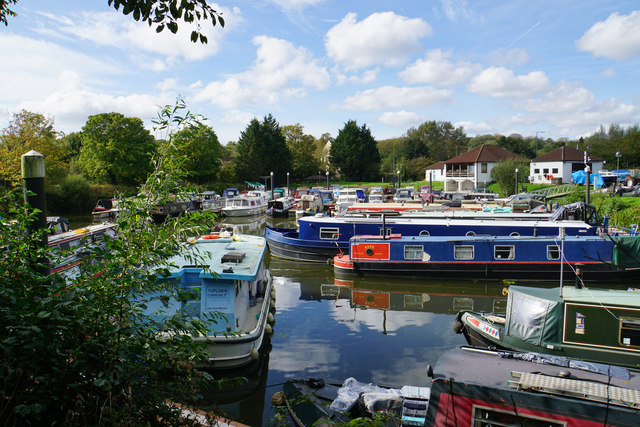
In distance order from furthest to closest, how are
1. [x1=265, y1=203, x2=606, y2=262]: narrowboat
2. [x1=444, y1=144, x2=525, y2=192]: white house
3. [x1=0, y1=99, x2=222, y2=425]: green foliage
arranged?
[x1=444, y1=144, x2=525, y2=192]: white house < [x1=265, y1=203, x2=606, y2=262]: narrowboat < [x1=0, y1=99, x2=222, y2=425]: green foliage

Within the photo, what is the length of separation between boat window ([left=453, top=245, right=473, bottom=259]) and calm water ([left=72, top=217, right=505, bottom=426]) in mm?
1115

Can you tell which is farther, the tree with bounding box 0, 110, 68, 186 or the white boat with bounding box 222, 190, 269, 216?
the white boat with bounding box 222, 190, 269, 216

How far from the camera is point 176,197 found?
15.2 feet

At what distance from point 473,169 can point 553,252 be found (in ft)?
144

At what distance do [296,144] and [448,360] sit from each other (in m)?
75.0

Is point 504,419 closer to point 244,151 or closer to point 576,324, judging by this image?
point 576,324

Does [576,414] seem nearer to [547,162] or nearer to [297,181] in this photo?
[547,162]

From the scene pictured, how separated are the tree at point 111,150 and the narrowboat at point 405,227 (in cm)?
2941

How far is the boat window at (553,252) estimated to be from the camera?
18375mm

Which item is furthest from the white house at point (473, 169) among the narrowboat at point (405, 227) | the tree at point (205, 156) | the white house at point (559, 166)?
the narrowboat at point (405, 227)

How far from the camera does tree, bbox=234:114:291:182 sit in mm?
68062

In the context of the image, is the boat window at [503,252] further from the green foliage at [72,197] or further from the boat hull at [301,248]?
the green foliage at [72,197]

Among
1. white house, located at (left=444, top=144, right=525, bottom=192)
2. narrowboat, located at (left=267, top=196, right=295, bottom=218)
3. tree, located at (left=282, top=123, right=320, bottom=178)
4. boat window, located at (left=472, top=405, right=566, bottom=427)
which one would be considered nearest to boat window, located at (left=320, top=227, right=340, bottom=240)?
boat window, located at (left=472, top=405, right=566, bottom=427)

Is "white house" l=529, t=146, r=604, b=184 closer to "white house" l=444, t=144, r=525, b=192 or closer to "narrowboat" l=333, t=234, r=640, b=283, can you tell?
"white house" l=444, t=144, r=525, b=192
